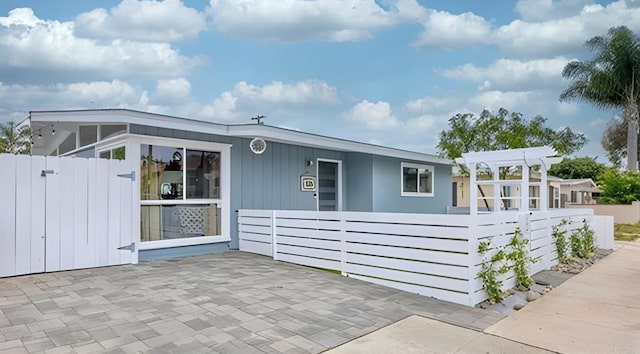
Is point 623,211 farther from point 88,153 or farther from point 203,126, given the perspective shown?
point 88,153

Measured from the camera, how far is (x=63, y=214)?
18.7ft

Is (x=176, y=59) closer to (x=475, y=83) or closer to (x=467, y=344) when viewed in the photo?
(x=475, y=83)

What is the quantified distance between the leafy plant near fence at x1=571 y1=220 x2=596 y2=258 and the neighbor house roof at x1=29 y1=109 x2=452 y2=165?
470 cm

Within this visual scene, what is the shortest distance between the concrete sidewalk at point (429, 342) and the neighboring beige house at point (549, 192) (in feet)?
35.1

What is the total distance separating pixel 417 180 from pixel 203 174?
727 centimetres

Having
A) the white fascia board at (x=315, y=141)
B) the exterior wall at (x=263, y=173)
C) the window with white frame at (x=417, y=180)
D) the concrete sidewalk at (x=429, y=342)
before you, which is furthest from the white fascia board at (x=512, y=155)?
the concrete sidewalk at (x=429, y=342)

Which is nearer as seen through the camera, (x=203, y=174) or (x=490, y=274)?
(x=490, y=274)

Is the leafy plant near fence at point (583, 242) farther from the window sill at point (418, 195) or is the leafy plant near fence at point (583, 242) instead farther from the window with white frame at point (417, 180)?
the window with white frame at point (417, 180)

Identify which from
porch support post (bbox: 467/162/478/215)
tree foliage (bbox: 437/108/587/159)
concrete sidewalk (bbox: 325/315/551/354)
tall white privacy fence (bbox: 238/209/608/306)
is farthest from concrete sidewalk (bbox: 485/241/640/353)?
tree foliage (bbox: 437/108/587/159)

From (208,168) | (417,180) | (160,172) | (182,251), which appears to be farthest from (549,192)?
(160,172)

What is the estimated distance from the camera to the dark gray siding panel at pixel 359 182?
1043 cm

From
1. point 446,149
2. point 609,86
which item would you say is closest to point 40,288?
point 446,149

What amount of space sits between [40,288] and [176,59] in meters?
8.37

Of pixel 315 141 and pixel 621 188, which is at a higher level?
pixel 315 141
